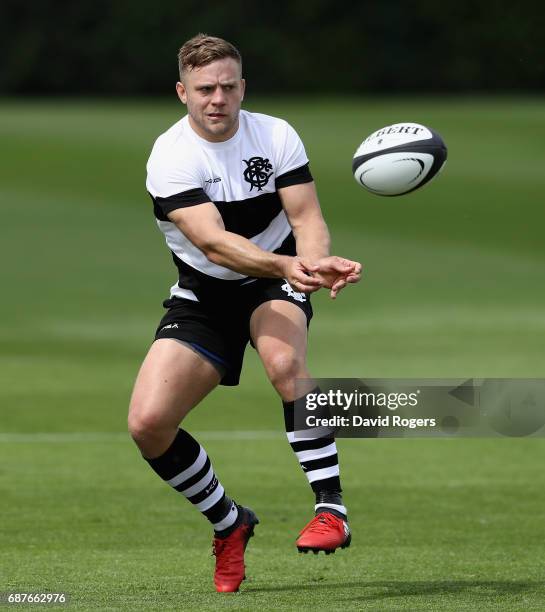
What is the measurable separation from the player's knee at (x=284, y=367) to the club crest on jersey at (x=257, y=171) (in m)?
0.93

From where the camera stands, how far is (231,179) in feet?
24.4

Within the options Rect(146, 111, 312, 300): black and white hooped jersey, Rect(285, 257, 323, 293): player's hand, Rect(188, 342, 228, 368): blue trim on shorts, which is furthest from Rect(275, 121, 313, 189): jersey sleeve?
Rect(188, 342, 228, 368): blue trim on shorts

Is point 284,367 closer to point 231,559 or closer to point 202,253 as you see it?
Result: point 202,253

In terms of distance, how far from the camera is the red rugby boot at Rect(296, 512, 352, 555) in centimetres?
689

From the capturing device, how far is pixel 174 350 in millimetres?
7320

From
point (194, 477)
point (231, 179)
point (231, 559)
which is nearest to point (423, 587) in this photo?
point (231, 559)

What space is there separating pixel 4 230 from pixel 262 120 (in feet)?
77.8

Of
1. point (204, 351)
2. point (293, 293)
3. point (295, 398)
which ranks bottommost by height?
point (295, 398)

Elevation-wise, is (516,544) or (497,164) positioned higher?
(497,164)

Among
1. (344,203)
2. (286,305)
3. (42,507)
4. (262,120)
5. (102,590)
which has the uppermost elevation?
(344,203)

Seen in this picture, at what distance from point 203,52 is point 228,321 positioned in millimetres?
1360

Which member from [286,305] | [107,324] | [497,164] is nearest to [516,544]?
[286,305]

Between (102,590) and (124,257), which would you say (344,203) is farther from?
(102,590)

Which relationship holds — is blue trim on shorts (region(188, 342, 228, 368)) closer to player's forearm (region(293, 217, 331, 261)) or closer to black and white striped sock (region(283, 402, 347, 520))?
black and white striped sock (region(283, 402, 347, 520))
